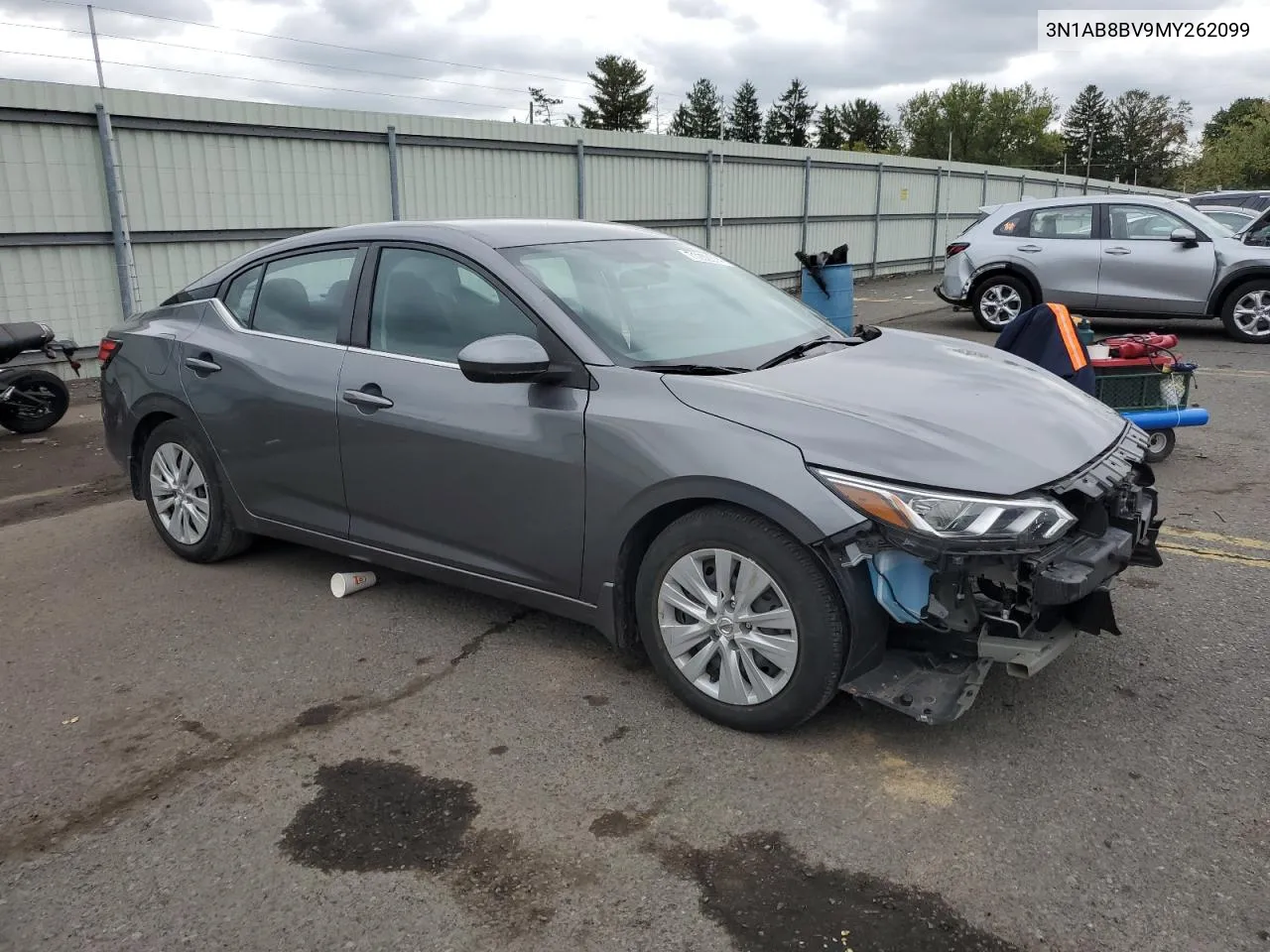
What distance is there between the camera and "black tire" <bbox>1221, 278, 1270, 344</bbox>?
38.2 ft

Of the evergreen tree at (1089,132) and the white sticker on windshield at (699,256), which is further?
the evergreen tree at (1089,132)

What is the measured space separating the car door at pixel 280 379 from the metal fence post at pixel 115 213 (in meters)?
5.58

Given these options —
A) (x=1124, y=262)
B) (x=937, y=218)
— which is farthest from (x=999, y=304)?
(x=937, y=218)

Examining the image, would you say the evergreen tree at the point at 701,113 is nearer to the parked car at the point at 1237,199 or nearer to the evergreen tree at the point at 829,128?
the evergreen tree at the point at 829,128

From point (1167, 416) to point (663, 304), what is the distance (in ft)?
13.0

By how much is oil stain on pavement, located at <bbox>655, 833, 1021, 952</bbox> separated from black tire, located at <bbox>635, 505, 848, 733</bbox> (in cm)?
48

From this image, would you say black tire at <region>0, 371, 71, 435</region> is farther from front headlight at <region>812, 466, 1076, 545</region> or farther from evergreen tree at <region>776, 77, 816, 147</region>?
evergreen tree at <region>776, 77, 816, 147</region>

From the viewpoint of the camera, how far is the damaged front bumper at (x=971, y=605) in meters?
2.86

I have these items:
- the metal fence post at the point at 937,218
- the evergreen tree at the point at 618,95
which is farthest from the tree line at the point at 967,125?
the metal fence post at the point at 937,218

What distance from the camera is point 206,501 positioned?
4.80 m

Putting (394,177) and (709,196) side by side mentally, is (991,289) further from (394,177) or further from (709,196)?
(394,177)

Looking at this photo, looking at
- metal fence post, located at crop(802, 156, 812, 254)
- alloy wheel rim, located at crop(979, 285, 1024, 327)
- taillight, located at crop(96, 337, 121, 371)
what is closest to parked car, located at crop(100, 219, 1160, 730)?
taillight, located at crop(96, 337, 121, 371)

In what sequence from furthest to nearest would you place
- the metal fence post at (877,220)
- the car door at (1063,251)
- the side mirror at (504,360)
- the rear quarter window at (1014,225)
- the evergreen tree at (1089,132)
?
the evergreen tree at (1089,132) < the metal fence post at (877,220) < the rear quarter window at (1014,225) < the car door at (1063,251) < the side mirror at (504,360)

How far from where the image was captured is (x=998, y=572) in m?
2.91
